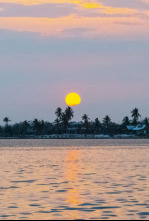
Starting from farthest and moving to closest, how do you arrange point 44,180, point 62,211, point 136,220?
point 44,180 → point 62,211 → point 136,220

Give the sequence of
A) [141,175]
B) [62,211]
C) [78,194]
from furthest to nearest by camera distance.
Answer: [141,175] → [78,194] → [62,211]

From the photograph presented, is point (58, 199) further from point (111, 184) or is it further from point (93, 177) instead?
point (93, 177)

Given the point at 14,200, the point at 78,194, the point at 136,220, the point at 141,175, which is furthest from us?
the point at 141,175

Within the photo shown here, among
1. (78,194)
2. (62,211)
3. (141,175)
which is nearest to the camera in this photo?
(62,211)

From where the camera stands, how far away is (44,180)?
198 feet

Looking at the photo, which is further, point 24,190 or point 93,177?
point 93,177

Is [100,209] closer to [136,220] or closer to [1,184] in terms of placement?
[136,220]

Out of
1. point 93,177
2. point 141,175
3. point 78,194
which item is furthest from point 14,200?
point 141,175

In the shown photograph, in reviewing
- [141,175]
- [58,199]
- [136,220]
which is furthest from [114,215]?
[141,175]

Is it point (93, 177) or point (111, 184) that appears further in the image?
point (93, 177)

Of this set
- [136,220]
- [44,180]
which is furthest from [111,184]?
[136,220]

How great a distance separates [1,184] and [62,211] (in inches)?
734

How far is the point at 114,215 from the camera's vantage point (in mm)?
35656

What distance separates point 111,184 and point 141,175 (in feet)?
39.3
